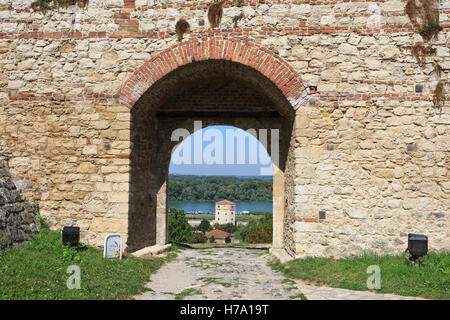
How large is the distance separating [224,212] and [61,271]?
6531 cm

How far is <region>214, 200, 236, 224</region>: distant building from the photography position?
6881 centimetres

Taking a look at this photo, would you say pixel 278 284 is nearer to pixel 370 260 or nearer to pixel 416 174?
pixel 370 260

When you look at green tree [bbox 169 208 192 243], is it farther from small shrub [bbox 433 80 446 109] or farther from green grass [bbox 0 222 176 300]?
small shrub [bbox 433 80 446 109]

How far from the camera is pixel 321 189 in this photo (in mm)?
6555

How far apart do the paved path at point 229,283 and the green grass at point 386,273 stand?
0.21 meters

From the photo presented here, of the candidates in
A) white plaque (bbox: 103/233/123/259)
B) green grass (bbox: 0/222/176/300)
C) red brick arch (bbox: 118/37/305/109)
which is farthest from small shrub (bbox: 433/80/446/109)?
white plaque (bbox: 103/233/123/259)

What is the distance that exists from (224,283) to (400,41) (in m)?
5.07

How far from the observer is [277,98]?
7.44m

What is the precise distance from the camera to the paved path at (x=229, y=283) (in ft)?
15.5

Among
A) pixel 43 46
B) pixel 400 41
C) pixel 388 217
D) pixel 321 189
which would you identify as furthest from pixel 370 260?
pixel 43 46

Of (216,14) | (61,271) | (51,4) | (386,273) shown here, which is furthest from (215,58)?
(386,273)

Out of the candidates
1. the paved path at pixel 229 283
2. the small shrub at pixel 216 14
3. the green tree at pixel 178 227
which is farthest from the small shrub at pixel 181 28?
the green tree at pixel 178 227

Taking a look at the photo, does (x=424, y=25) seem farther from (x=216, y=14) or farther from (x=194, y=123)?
(x=194, y=123)

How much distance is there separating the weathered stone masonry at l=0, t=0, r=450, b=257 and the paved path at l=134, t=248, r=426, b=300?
0.94 meters
